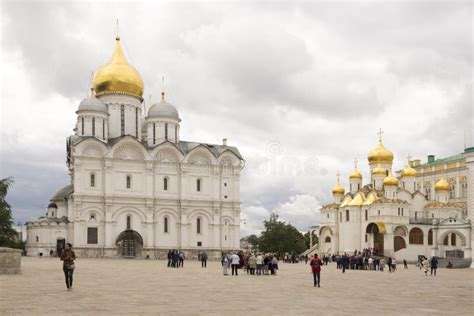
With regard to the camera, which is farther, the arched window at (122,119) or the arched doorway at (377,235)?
the arched window at (122,119)

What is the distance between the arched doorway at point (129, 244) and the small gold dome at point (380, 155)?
25603 millimetres

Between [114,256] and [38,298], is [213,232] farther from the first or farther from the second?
[38,298]

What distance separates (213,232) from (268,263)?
2929 cm

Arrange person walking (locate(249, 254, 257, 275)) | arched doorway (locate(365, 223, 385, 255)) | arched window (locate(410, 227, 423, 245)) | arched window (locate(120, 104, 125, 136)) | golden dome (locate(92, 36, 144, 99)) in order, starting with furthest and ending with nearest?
arched window (locate(120, 104, 125, 136)) < arched window (locate(410, 227, 423, 245)) < golden dome (locate(92, 36, 144, 99)) < arched doorway (locate(365, 223, 385, 255)) < person walking (locate(249, 254, 257, 275))

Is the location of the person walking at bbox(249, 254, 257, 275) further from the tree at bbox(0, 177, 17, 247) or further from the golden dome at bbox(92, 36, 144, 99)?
the golden dome at bbox(92, 36, 144, 99)

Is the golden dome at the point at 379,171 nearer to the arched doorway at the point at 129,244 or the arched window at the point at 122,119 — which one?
the arched doorway at the point at 129,244

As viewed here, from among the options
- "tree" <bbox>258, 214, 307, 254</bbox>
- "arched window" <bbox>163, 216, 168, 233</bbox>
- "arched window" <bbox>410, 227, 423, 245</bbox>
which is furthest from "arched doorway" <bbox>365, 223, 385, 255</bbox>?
"arched window" <bbox>163, 216, 168, 233</bbox>

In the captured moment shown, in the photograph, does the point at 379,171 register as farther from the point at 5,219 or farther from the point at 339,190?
the point at 5,219

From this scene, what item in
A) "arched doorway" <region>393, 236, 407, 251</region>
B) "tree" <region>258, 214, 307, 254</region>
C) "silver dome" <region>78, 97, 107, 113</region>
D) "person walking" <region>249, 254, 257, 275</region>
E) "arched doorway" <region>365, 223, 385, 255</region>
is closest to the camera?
"person walking" <region>249, 254, 257, 275</region>

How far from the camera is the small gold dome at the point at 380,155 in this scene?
2430 inches

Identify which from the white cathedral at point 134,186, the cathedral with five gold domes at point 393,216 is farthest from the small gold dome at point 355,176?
the white cathedral at point 134,186

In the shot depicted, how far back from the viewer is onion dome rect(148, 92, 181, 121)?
56.3 meters

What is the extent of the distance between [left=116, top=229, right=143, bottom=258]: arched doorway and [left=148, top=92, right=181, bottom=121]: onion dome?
11560mm

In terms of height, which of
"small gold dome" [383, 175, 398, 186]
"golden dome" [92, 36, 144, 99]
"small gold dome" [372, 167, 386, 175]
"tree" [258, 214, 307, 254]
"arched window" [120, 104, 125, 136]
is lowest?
"tree" [258, 214, 307, 254]
